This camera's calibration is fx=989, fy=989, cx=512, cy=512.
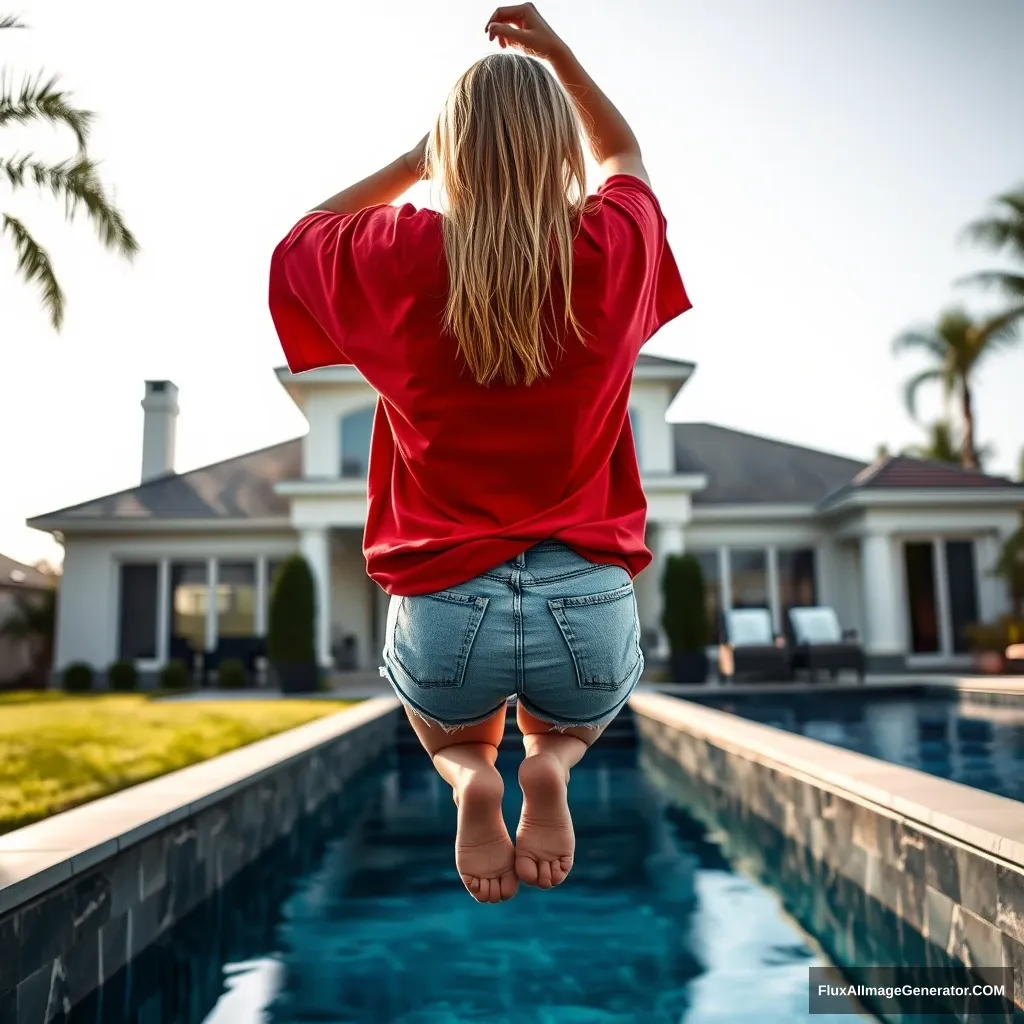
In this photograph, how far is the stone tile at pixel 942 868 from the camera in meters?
3.31

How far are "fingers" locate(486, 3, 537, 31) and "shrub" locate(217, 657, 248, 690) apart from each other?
1601cm

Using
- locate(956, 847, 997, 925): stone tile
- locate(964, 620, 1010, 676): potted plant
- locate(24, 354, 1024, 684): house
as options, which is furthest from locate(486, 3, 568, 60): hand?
locate(964, 620, 1010, 676): potted plant

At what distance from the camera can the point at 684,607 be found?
1520 cm

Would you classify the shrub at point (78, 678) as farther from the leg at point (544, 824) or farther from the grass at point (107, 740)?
the leg at point (544, 824)

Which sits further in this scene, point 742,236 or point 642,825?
point 642,825

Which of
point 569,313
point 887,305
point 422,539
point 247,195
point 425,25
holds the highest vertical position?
point 887,305

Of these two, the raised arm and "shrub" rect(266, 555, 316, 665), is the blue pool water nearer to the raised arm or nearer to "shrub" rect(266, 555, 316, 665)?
the raised arm

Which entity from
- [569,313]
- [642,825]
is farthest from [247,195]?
[642,825]

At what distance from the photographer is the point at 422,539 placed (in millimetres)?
1358

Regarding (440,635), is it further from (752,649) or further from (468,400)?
(752,649)

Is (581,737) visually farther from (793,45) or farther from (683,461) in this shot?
(683,461)

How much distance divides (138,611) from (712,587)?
10673 mm

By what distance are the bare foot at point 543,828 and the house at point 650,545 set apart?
51.6ft

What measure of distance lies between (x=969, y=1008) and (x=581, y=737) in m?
2.49
